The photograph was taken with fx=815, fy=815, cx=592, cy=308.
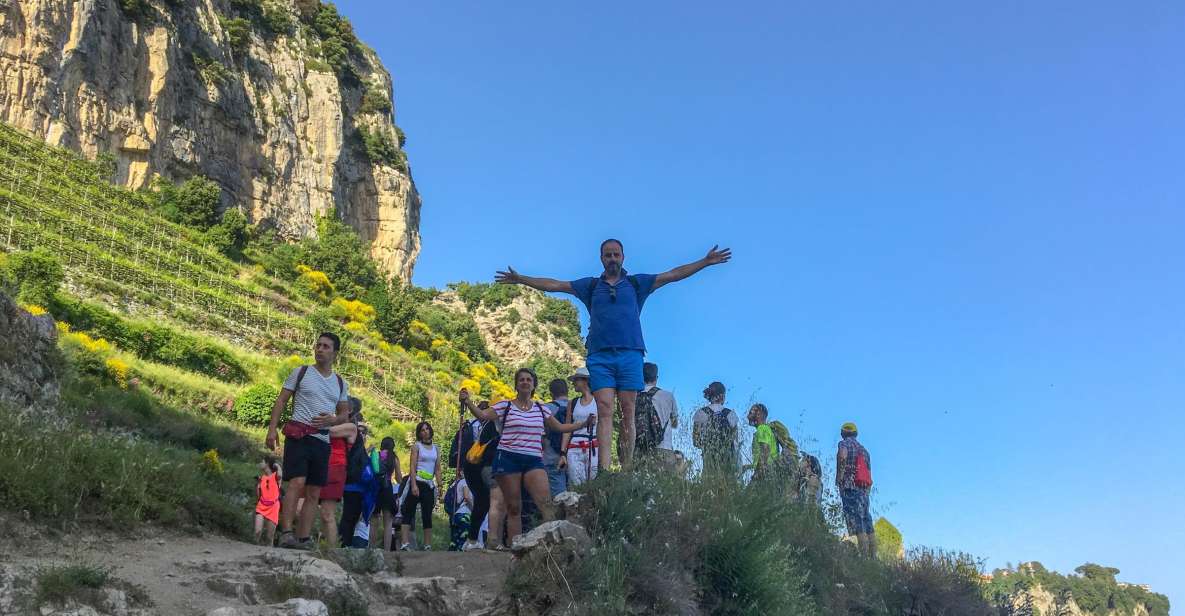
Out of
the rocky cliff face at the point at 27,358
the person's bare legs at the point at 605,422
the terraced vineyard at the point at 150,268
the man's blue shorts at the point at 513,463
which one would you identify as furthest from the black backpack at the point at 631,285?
the terraced vineyard at the point at 150,268

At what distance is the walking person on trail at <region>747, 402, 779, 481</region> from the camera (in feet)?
23.4

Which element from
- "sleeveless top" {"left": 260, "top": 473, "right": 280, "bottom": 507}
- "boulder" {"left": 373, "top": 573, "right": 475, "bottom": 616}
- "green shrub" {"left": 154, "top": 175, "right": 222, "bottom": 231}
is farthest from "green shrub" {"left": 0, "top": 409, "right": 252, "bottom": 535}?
"green shrub" {"left": 154, "top": 175, "right": 222, "bottom": 231}

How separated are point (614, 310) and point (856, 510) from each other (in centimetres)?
437

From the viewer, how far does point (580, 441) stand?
727 cm

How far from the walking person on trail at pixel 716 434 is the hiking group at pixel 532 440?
1cm

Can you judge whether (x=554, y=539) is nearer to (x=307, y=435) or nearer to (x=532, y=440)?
(x=532, y=440)

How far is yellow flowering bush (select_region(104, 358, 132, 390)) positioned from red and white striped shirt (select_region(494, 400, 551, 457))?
13.1m

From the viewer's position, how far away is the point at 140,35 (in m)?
37.1

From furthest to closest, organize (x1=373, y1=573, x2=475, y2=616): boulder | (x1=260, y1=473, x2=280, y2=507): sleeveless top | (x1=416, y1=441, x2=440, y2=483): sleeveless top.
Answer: (x1=416, y1=441, x2=440, y2=483): sleeveless top → (x1=260, y1=473, x2=280, y2=507): sleeveless top → (x1=373, y1=573, x2=475, y2=616): boulder

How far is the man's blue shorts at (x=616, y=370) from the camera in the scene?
20.4 feet

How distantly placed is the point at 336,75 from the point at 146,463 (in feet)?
178

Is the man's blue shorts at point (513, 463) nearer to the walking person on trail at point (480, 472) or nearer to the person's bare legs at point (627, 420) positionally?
the person's bare legs at point (627, 420)

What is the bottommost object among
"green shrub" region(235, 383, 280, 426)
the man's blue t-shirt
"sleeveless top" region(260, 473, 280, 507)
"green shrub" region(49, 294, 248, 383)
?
"sleeveless top" region(260, 473, 280, 507)

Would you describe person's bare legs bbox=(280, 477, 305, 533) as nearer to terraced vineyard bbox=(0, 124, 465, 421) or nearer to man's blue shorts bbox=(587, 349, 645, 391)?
man's blue shorts bbox=(587, 349, 645, 391)
